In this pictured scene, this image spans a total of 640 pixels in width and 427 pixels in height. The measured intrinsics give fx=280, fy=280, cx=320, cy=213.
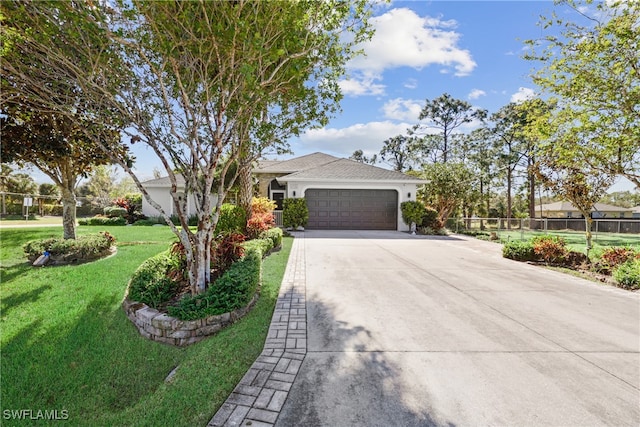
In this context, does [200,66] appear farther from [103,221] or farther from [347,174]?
[103,221]

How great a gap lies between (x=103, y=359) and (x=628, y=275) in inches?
385

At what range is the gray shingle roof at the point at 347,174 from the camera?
15.5m

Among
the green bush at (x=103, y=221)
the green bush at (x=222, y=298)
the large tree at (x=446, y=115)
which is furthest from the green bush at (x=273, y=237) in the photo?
the large tree at (x=446, y=115)

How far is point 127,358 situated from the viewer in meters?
3.71

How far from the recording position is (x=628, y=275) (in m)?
6.00

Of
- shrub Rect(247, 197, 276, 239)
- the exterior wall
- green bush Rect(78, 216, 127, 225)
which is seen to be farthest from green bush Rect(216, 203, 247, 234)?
green bush Rect(78, 216, 127, 225)

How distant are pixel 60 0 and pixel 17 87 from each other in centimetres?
249

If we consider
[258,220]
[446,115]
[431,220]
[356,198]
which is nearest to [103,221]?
[258,220]

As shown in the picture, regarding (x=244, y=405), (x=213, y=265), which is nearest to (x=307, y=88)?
(x=213, y=265)

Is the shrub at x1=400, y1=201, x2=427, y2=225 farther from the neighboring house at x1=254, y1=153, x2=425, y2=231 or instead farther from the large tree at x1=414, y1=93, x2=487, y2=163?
the large tree at x1=414, y1=93, x2=487, y2=163

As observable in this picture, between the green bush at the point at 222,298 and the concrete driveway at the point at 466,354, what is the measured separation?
105cm

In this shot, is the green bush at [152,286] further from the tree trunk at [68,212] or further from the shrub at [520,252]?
the shrub at [520,252]

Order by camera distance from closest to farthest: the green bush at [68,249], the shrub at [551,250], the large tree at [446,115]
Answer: the green bush at [68,249] < the shrub at [551,250] < the large tree at [446,115]

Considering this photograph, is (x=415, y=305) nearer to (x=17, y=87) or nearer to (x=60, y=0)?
(x=60, y=0)
